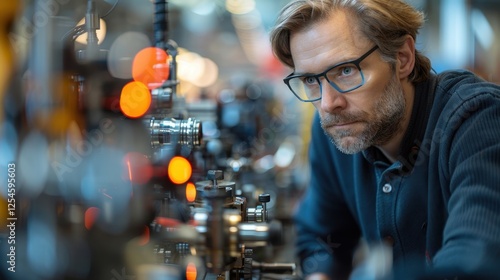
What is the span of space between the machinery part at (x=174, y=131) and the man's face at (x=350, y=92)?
0.91 feet

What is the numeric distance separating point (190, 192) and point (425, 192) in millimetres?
555

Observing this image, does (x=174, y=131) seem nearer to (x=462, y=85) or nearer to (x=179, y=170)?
(x=179, y=170)

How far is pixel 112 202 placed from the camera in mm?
1200

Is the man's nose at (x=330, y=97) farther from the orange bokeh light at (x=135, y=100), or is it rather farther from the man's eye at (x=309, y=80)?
the orange bokeh light at (x=135, y=100)

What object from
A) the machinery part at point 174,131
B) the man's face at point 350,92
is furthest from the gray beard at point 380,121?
the machinery part at point 174,131

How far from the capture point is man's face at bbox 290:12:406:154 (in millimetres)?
1161

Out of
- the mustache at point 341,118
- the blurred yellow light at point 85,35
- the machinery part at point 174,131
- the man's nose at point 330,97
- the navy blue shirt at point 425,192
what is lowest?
the navy blue shirt at point 425,192

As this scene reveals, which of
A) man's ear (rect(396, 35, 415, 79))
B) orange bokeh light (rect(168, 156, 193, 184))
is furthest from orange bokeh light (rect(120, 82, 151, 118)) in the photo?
man's ear (rect(396, 35, 415, 79))

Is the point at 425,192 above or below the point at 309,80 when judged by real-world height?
below

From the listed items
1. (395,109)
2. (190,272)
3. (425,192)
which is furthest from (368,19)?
(190,272)

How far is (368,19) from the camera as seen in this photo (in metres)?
1.18

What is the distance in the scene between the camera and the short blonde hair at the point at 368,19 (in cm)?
119

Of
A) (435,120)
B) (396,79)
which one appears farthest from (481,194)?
(396,79)

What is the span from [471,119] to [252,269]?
0.55m
